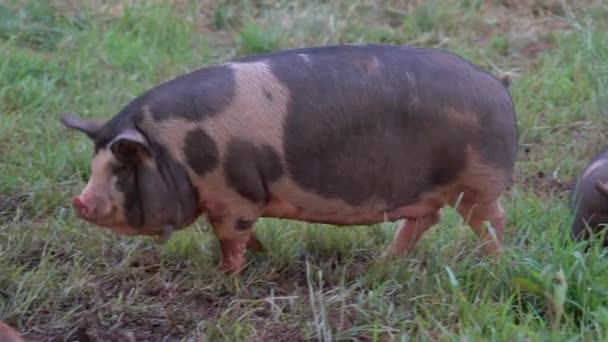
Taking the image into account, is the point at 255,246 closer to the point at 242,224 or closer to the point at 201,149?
the point at 242,224

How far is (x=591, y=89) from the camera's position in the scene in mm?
5914

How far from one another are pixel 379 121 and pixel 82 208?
961 millimetres

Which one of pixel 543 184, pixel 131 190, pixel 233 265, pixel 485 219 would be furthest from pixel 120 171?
pixel 543 184

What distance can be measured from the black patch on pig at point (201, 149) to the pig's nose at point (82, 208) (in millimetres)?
339

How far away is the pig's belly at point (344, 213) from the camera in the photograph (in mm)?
3703

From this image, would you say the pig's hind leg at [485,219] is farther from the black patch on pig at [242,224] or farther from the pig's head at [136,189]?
the pig's head at [136,189]

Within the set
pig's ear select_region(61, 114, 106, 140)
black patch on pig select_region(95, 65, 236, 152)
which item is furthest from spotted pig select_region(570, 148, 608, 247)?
pig's ear select_region(61, 114, 106, 140)

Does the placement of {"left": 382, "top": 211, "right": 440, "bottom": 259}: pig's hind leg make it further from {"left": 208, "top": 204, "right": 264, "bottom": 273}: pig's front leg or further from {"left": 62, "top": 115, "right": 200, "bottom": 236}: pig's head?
{"left": 62, "top": 115, "right": 200, "bottom": 236}: pig's head

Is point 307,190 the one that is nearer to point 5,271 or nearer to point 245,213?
point 245,213

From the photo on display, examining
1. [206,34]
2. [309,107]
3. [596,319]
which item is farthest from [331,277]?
[206,34]

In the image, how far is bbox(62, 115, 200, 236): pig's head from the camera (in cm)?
353

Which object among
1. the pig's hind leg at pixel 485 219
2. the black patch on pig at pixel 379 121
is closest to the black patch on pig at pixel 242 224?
the black patch on pig at pixel 379 121

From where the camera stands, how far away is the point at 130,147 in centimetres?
347

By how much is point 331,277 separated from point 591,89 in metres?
2.60
